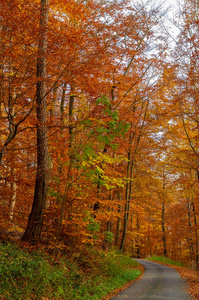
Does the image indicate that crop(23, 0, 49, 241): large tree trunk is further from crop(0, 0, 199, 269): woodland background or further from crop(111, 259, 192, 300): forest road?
crop(111, 259, 192, 300): forest road

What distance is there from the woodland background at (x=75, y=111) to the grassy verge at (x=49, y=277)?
650 millimetres

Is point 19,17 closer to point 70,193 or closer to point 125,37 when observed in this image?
point 70,193

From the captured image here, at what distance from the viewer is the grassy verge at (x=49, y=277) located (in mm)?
5219

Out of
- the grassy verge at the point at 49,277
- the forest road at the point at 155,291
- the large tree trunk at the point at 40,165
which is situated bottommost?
the forest road at the point at 155,291

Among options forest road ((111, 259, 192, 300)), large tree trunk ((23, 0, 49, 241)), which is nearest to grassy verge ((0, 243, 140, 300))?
forest road ((111, 259, 192, 300))

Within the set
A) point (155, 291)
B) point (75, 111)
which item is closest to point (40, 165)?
point (75, 111)

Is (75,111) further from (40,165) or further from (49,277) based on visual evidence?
(49,277)

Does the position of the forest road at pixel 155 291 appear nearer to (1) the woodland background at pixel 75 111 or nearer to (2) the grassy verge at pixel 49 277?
(2) the grassy verge at pixel 49 277

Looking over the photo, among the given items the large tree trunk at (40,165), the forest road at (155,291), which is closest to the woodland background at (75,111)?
the large tree trunk at (40,165)

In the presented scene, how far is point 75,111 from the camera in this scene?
9.33 metres

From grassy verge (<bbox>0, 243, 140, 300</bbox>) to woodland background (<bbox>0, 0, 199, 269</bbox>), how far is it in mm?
650

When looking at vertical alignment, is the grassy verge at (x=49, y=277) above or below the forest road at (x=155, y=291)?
above

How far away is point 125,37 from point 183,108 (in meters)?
5.06

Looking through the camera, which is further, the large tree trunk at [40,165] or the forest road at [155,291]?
the forest road at [155,291]
